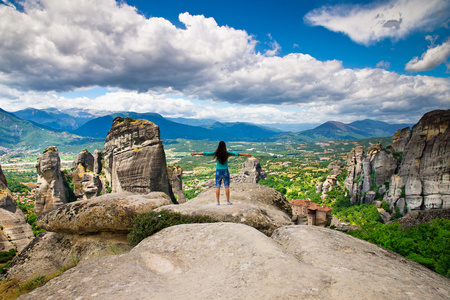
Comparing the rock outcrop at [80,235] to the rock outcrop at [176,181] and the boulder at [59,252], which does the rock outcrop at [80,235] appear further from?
the rock outcrop at [176,181]

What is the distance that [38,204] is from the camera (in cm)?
4150

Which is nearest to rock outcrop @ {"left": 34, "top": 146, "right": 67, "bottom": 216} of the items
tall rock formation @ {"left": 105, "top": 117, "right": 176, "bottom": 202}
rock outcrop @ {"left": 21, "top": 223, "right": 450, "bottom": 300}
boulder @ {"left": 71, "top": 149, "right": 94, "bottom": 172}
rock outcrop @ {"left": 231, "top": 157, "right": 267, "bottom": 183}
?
boulder @ {"left": 71, "top": 149, "right": 94, "bottom": 172}

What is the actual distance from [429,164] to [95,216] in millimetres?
65987

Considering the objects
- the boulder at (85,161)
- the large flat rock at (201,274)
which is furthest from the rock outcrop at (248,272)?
the boulder at (85,161)

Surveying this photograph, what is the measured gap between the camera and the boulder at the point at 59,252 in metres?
9.66

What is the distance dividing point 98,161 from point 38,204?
1253 centimetres

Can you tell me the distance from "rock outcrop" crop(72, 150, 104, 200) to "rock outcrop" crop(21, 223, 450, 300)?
3951 centimetres

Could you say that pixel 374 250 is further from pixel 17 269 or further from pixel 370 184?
pixel 370 184

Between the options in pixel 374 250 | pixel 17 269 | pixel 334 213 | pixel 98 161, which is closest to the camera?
pixel 374 250

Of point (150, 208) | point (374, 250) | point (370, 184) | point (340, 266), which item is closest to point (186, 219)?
point (150, 208)

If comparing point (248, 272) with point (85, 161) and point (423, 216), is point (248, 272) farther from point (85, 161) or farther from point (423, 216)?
point (85, 161)

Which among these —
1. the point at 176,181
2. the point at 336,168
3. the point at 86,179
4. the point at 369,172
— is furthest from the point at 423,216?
the point at 336,168

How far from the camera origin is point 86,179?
41875 mm

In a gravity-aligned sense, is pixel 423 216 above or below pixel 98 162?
below
